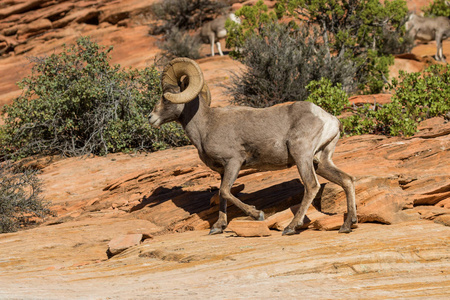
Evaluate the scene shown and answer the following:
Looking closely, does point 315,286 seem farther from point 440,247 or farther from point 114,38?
point 114,38

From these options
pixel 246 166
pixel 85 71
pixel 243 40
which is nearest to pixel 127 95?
pixel 85 71

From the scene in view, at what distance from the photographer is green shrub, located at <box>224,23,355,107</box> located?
16.7 meters

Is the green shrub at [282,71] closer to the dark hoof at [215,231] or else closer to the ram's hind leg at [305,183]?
the dark hoof at [215,231]

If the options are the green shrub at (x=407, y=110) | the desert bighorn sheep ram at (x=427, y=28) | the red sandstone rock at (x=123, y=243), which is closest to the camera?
the red sandstone rock at (x=123, y=243)

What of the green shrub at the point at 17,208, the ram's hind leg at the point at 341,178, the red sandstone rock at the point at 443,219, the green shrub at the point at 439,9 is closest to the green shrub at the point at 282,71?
the green shrub at the point at 17,208

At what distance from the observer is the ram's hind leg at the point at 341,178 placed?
6684mm

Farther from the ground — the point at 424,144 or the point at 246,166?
the point at 246,166

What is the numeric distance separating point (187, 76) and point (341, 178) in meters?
2.60

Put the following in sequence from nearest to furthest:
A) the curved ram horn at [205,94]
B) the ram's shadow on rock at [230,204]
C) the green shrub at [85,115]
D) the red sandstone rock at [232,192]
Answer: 1. the ram's shadow on rock at [230,204]
2. the curved ram horn at [205,94]
3. the red sandstone rock at [232,192]
4. the green shrub at [85,115]

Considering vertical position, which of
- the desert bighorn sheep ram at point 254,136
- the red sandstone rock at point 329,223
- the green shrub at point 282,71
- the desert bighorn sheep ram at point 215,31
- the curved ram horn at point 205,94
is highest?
the curved ram horn at point 205,94

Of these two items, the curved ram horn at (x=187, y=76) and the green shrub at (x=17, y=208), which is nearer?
the curved ram horn at (x=187, y=76)

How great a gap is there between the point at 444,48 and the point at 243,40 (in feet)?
52.5

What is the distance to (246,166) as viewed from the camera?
25.2 feet

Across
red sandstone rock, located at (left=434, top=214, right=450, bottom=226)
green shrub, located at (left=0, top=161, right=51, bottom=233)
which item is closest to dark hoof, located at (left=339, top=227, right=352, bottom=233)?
red sandstone rock, located at (left=434, top=214, right=450, bottom=226)
